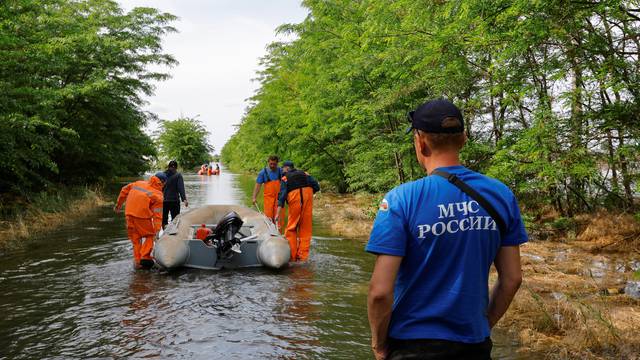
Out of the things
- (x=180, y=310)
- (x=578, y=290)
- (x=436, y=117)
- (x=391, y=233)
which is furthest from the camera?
(x=578, y=290)

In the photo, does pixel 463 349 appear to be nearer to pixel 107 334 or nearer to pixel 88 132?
pixel 107 334

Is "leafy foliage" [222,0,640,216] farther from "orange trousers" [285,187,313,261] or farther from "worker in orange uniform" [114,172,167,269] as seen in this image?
"worker in orange uniform" [114,172,167,269]

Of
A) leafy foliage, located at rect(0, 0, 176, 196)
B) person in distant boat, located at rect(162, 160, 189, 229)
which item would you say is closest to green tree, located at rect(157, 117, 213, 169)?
leafy foliage, located at rect(0, 0, 176, 196)

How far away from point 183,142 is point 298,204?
2991 inches

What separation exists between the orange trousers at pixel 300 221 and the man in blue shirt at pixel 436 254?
22.9 ft

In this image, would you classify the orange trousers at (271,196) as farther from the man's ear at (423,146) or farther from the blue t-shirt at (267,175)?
the man's ear at (423,146)

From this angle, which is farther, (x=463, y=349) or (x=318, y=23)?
(x=318, y=23)

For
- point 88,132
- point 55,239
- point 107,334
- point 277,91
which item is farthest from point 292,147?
point 107,334

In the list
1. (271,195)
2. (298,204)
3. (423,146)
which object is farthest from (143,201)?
(423,146)

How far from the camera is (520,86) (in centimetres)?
823

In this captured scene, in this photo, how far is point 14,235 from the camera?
11.2 metres

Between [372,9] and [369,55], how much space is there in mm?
2494

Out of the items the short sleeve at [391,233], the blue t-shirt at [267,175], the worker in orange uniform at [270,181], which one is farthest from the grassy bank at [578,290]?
the short sleeve at [391,233]

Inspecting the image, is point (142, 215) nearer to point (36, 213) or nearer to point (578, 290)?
point (578, 290)
